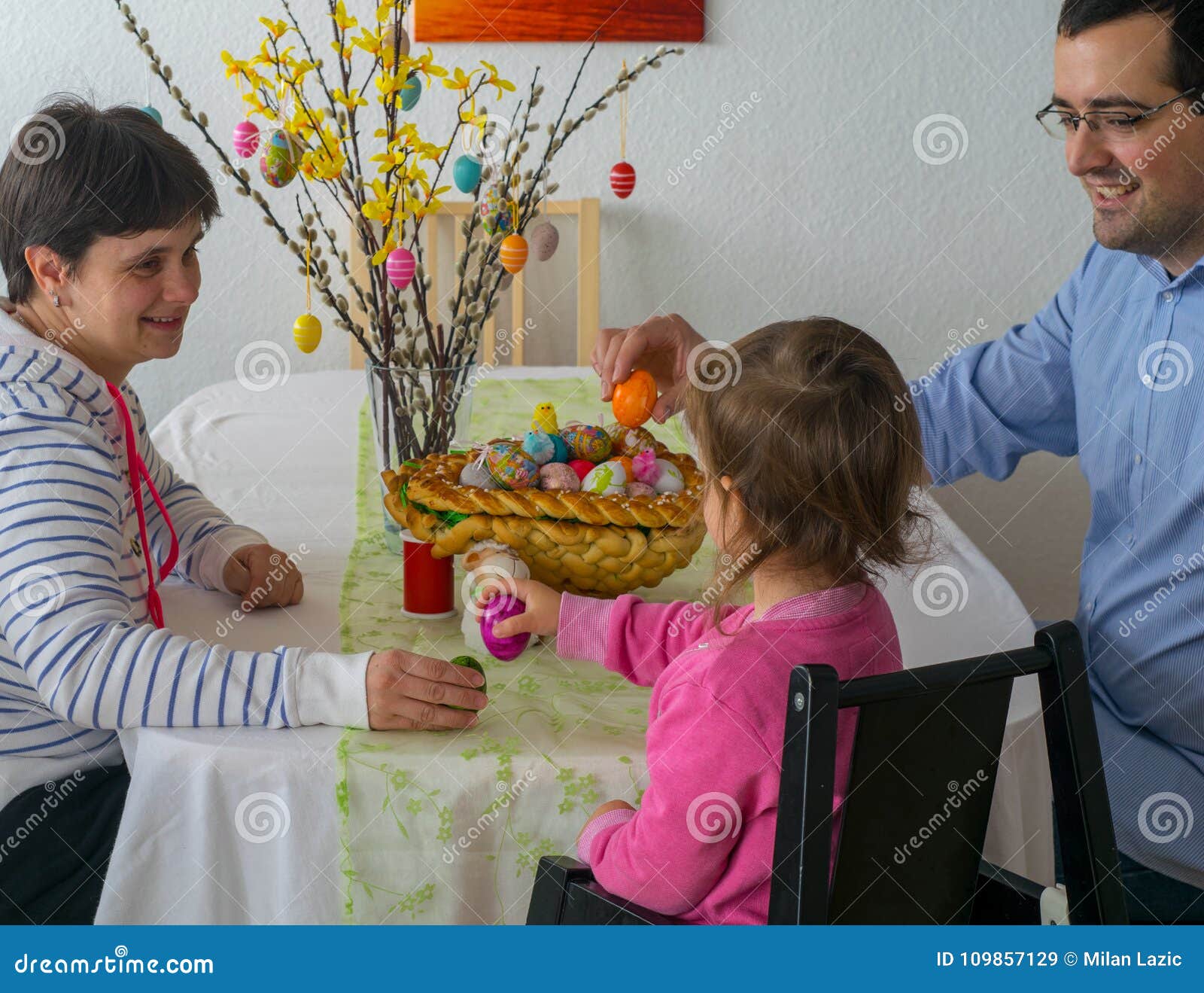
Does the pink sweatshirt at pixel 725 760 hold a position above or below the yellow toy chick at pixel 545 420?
below

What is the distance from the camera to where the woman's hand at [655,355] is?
1330 mm

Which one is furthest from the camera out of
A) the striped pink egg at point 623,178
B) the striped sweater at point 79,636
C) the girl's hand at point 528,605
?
the striped pink egg at point 623,178

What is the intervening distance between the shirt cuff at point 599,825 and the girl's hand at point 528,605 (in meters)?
0.22

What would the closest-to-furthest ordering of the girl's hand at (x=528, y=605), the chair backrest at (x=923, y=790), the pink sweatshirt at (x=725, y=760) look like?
the chair backrest at (x=923, y=790)
the pink sweatshirt at (x=725, y=760)
the girl's hand at (x=528, y=605)

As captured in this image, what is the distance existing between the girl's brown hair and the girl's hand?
0.21m

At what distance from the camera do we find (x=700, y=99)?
281 cm

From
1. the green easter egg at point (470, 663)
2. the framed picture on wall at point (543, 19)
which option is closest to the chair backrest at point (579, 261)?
the framed picture on wall at point (543, 19)

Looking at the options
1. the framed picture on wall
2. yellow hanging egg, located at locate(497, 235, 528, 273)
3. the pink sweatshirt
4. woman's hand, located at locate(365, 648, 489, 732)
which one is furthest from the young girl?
the framed picture on wall

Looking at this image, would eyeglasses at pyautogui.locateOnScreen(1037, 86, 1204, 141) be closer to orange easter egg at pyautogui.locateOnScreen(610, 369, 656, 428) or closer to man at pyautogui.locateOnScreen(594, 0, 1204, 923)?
man at pyautogui.locateOnScreen(594, 0, 1204, 923)

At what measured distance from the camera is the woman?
0.99 metres

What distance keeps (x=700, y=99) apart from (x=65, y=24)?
144 cm

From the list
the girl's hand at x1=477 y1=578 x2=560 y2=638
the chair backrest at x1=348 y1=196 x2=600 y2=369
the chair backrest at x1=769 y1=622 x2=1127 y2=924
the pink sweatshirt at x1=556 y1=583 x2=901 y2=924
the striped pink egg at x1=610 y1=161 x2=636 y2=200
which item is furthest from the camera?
the chair backrest at x1=348 y1=196 x2=600 y2=369

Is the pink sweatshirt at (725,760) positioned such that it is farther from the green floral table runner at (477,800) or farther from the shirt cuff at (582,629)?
the shirt cuff at (582,629)
